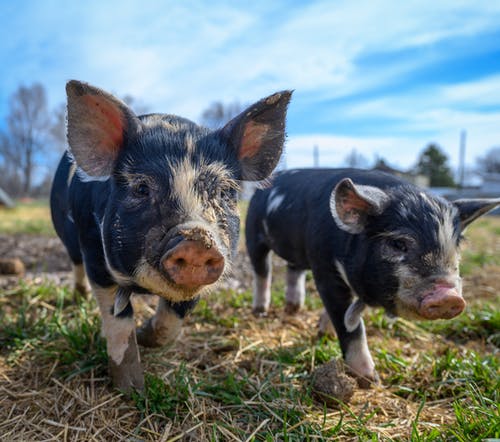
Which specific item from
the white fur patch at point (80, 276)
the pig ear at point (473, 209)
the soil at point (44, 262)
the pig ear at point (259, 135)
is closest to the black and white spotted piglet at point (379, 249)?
the pig ear at point (473, 209)

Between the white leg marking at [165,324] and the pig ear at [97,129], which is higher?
the pig ear at [97,129]

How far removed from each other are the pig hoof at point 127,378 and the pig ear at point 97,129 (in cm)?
116

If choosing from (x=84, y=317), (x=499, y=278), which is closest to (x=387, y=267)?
(x=84, y=317)

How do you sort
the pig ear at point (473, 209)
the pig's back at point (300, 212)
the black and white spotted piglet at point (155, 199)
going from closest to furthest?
the black and white spotted piglet at point (155, 199), the pig ear at point (473, 209), the pig's back at point (300, 212)

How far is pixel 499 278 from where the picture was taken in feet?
21.5

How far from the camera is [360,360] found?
128 inches

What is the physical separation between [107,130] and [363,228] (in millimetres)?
1722

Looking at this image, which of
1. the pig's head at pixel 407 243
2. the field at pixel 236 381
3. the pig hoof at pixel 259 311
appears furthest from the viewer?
the pig hoof at pixel 259 311

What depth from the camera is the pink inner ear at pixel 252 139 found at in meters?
2.96

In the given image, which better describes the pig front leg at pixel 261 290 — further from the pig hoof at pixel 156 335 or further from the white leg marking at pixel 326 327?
the pig hoof at pixel 156 335

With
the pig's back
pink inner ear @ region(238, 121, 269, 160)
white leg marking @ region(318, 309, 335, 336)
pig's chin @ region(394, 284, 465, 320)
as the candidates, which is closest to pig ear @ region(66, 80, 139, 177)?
pink inner ear @ region(238, 121, 269, 160)

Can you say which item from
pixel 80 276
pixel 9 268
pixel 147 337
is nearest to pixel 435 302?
pixel 147 337

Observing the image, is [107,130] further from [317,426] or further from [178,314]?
[317,426]

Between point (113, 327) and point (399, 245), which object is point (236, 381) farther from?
point (399, 245)
